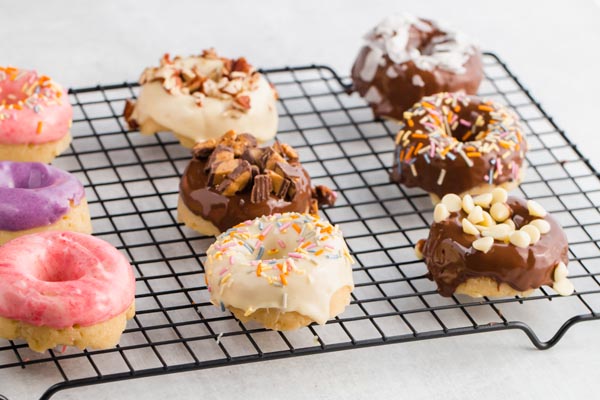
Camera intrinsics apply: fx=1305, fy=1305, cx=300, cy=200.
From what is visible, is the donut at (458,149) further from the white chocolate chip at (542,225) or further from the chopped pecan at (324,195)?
the white chocolate chip at (542,225)

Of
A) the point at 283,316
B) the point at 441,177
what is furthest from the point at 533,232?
the point at 283,316

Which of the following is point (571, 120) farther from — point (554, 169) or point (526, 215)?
point (526, 215)

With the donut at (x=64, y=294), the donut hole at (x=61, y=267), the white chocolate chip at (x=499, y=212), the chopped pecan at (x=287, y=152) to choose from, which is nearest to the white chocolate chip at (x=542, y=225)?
the white chocolate chip at (x=499, y=212)

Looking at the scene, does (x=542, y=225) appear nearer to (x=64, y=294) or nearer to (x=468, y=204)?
(x=468, y=204)

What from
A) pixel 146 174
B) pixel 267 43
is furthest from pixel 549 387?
pixel 267 43

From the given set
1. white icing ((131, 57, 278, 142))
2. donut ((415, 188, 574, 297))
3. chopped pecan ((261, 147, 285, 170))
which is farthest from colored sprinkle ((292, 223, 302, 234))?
white icing ((131, 57, 278, 142))

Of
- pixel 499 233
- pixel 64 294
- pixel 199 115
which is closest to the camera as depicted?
pixel 64 294
